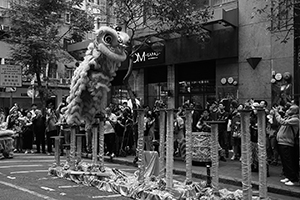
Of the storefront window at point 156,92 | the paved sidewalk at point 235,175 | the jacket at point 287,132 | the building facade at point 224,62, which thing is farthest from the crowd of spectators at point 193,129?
the storefront window at point 156,92

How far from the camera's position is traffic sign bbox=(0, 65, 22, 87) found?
17941 mm

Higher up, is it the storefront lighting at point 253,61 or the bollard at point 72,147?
the storefront lighting at point 253,61

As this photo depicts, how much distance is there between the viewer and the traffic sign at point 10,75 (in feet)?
58.9

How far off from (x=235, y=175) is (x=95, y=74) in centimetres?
433

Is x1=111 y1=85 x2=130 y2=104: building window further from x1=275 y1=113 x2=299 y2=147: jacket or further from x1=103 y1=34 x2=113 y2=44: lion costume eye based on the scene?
x1=275 y1=113 x2=299 y2=147: jacket

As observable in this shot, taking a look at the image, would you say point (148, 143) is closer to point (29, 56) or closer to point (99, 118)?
point (99, 118)

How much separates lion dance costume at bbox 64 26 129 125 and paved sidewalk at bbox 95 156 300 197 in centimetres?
323

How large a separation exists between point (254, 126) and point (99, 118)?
403 cm

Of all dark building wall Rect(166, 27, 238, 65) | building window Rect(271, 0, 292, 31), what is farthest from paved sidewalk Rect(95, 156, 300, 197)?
dark building wall Rect(166, 27, 238, 65)

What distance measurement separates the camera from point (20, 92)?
117ft

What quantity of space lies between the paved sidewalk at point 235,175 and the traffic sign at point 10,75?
26.0 feet

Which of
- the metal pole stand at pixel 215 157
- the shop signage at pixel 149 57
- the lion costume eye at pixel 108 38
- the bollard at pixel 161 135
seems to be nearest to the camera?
the metal pole stand at pixel 215 157

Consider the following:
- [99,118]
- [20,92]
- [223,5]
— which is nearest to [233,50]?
[223,5]

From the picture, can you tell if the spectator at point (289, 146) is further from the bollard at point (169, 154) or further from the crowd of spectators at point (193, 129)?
the bollard at point (169, 154)
